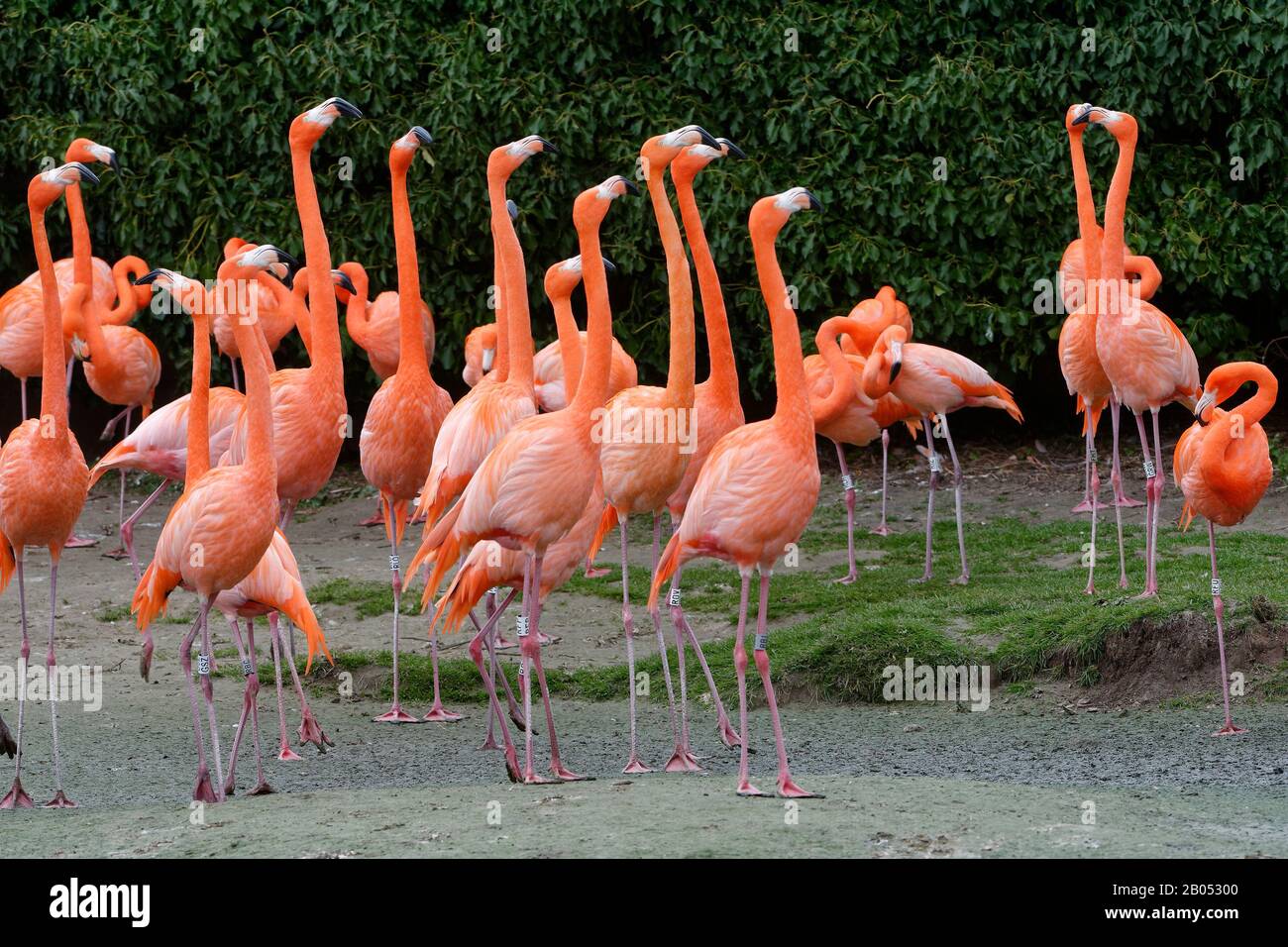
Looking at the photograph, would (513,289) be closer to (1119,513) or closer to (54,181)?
(54,181)

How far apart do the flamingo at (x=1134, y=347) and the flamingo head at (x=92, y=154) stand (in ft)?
14.9

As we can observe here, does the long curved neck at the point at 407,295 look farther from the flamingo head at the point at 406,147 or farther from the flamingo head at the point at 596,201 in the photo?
the flamingo head at the point at 596,201

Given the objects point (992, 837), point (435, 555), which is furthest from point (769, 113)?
point (992, 837)

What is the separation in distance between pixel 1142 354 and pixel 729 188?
369 cm

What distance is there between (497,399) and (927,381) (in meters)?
2.82

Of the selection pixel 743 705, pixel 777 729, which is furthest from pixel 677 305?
pixel 777 729

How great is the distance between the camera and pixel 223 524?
16.5 ft

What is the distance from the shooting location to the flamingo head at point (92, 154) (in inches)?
283

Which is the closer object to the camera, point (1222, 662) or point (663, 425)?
point (663, 425)

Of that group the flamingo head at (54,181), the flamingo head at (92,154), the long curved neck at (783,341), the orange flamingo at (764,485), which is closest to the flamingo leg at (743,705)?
the orange flamingo at (764,485)

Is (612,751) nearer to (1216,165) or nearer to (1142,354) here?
(1142,354)

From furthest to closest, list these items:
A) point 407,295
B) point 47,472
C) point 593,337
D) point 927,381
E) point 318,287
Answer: point 927,381 < point 407,295 < point 318,287 < point 47,472 < point 593,337

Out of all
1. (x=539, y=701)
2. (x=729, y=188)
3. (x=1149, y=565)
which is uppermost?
(x=729, y=188)
